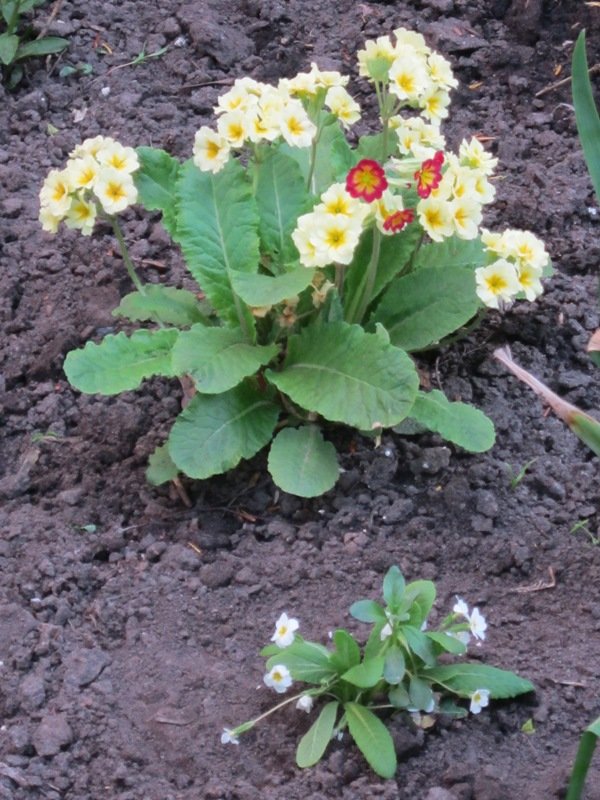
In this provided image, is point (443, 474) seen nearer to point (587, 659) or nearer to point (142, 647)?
point (587, 659)

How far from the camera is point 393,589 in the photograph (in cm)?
235

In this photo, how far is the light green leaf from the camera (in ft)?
9.43

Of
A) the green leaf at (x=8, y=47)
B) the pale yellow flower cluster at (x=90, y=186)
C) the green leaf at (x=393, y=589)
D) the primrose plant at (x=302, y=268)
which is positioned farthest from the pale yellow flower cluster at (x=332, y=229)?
the green leaf at (x=8, y=47)

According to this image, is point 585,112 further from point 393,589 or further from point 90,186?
point 90,186

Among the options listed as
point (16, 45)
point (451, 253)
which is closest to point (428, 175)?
point (451, 253)

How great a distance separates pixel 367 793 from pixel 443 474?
1.01m

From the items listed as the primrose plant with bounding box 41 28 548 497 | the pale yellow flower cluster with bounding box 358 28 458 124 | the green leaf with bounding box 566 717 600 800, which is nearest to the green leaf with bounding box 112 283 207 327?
the primrose plant with bounding box 41 28 548 497

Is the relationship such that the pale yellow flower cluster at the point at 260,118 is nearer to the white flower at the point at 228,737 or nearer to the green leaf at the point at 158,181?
the green leaf at the point at 158,181

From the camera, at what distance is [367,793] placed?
2.25 meters

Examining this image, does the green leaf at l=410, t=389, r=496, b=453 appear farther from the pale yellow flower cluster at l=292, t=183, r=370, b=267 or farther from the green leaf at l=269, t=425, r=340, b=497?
the pale yellow flower cluster at l=292, t=183, r=370, b=267

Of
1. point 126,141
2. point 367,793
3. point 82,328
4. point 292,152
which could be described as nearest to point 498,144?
point 292,152

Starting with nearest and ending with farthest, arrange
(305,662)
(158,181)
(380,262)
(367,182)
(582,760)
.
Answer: (582,760)
(305,662)
(367,182)
(380,262)
(158,181)

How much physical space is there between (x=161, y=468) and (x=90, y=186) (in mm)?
736

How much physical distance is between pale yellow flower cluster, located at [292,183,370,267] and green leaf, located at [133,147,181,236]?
1.93 feet
